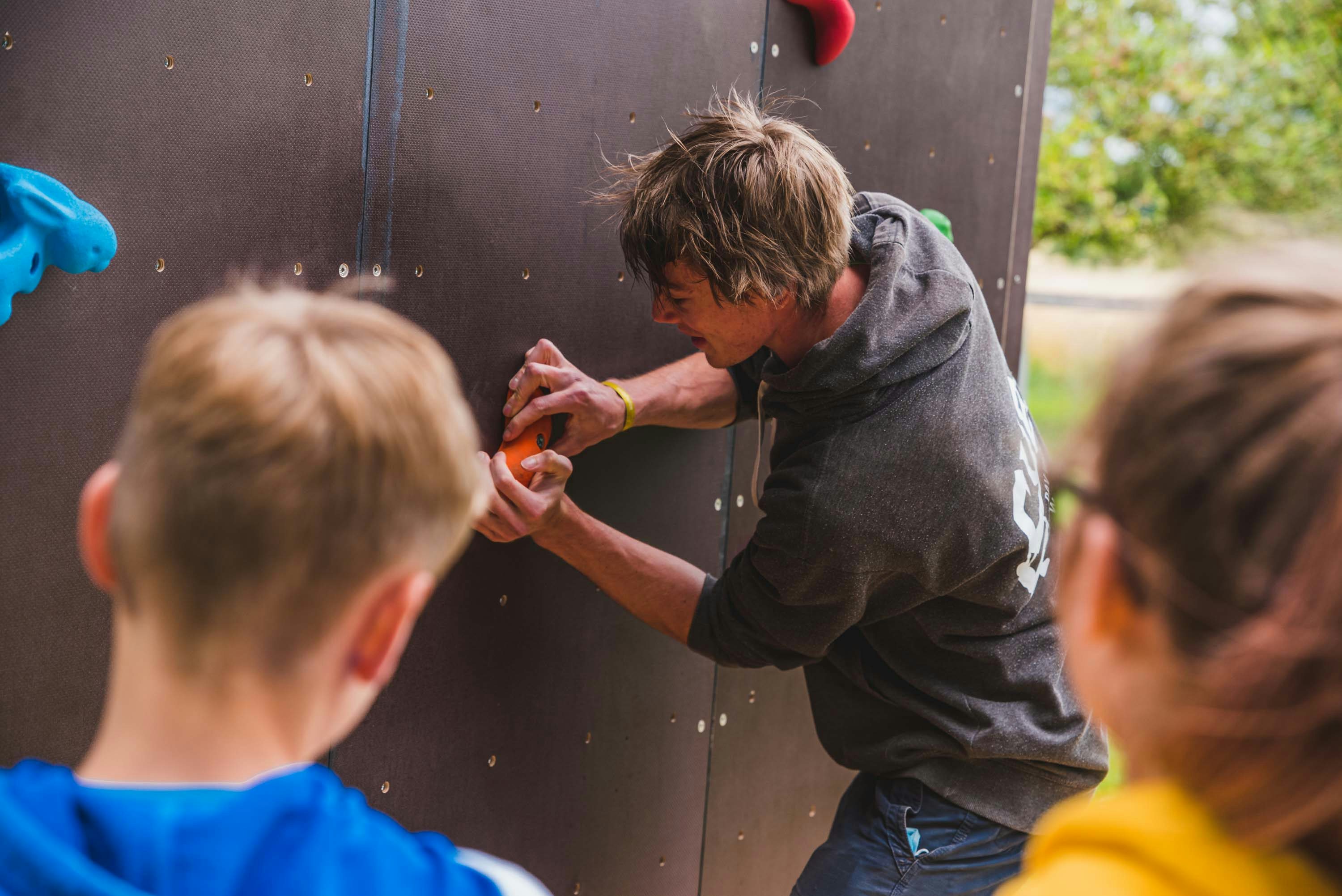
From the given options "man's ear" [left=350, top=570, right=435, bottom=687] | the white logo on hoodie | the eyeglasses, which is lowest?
the white logo on hoodie

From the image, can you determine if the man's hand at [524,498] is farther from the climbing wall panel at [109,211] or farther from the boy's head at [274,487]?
the boy's head at [274,487]

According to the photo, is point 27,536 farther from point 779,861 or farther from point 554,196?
point 779,861

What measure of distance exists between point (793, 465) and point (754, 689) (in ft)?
2.77

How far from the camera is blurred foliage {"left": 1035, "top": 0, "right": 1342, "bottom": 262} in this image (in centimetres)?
885

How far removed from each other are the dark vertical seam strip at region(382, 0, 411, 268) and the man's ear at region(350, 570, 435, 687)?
87 cm

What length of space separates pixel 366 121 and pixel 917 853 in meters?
1.35

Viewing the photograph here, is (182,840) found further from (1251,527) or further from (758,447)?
(758,447)

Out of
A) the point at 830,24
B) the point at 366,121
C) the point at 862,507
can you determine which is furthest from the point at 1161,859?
the point at 830,24

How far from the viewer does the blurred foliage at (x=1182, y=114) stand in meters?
8.85

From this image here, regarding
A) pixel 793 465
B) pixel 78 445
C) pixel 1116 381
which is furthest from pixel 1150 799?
pixel 78 445

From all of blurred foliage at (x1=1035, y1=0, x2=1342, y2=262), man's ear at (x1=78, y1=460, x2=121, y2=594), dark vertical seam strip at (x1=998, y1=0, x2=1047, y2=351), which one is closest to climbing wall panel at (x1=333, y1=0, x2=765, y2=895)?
man's ear at (x1=78, y1=460, x2=121, y2=594)

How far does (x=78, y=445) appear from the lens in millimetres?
1220

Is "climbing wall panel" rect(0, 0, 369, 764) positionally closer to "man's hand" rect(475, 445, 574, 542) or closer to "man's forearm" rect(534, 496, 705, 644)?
"man's hand" rect(475, 445, 574, 542)

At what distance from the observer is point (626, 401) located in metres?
1.76
